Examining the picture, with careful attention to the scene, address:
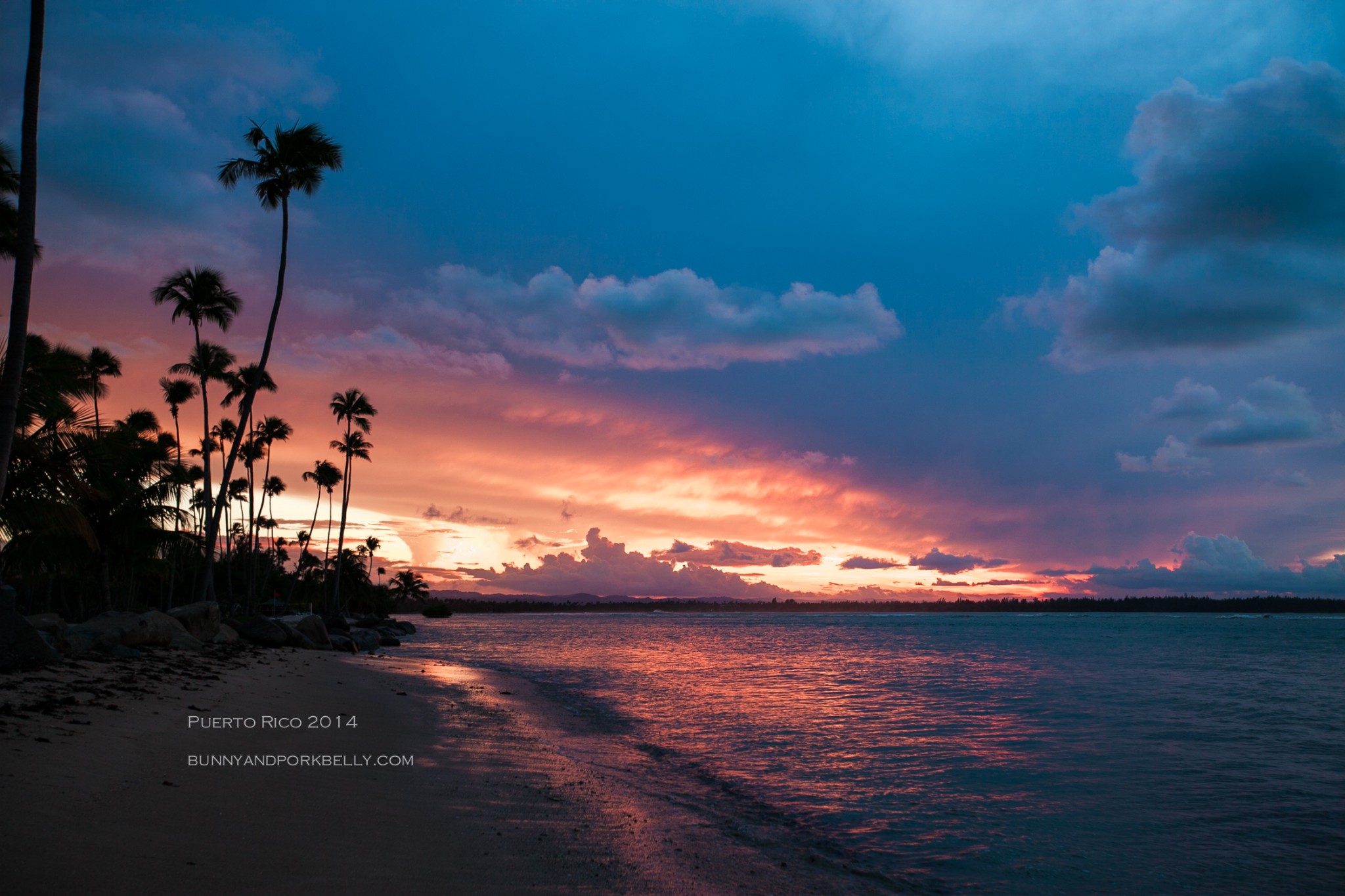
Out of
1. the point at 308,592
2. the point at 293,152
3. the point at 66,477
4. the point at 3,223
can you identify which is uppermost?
the point at 293,152

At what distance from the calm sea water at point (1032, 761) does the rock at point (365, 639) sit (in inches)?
419

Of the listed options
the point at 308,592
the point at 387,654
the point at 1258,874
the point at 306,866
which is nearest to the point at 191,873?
the point at 306,866

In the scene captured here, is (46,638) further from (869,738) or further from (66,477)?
(869,738)

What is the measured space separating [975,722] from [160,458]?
21327 millimetres

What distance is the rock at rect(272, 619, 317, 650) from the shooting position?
30.6 meters

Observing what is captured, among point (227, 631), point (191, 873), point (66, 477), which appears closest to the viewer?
point (191, 873)

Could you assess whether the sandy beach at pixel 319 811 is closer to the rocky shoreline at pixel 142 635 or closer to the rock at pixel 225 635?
the rocky shoreline at pixel 142 635

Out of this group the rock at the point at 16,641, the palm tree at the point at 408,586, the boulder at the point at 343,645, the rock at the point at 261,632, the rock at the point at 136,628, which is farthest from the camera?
the palm tree at the point at 408,586

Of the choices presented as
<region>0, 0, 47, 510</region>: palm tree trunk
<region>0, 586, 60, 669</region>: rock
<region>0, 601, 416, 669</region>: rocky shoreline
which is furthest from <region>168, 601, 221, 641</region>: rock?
<region>0, 0, 47, 510</region>: palm tree trunk

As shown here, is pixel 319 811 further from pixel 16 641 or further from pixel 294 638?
pixel 294 638

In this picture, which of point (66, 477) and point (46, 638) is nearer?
point (66, 477)

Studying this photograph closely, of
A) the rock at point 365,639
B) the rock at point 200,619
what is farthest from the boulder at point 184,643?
the rock at point 365,639

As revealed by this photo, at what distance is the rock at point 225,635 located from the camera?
24688 millimetres

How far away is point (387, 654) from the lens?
37.5 m
